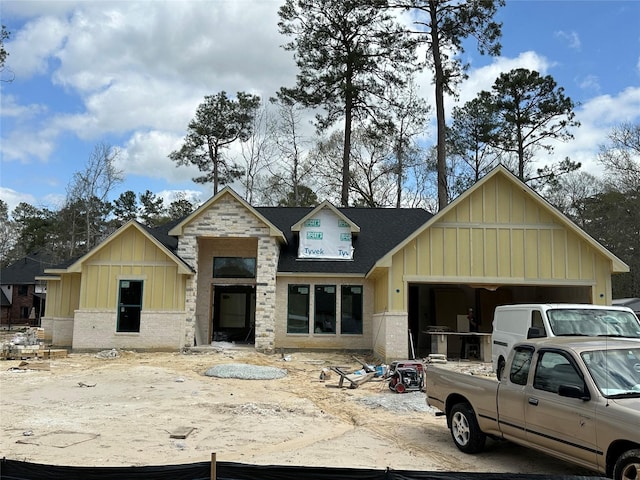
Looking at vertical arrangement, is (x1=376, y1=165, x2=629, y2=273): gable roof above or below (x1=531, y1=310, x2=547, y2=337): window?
above

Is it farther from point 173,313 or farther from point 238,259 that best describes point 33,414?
point 238,259

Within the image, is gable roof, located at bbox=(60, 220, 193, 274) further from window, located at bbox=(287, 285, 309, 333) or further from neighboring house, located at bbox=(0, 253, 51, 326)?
neighboring house, located at bbox=(0, 253, 51, 326)

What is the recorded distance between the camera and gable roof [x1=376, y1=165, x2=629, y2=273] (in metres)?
17.9

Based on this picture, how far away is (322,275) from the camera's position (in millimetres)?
21656

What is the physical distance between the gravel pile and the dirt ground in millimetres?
407

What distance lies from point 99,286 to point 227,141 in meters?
21.3

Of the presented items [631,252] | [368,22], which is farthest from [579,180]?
[368,22]

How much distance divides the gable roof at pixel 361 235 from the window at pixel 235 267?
1.58 meters

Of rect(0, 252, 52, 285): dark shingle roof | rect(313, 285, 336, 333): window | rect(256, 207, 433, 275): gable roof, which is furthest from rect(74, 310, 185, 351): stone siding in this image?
rect(0, 252, 52, 285): dark shingle roof

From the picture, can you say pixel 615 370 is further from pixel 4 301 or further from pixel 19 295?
pixel 19 295

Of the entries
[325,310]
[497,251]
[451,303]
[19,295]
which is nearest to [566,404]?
[497,251]

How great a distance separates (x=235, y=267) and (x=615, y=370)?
62.6ft

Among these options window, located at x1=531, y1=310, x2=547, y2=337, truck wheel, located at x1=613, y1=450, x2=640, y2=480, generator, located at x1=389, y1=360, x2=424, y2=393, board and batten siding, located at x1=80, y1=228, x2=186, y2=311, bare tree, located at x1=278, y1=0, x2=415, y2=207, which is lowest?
generator, located at x1=389, y1=360, x2=424, y2=393

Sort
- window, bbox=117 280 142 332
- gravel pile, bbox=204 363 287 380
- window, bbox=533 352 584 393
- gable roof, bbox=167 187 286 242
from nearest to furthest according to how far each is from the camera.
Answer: window, bbox=533 352 584 393 → gravel pile, bbox=204 363 287 380 → window, bbox=117 280 142 332 → gable roof, bbox=167 187 286 242
